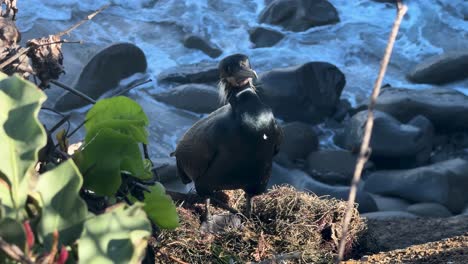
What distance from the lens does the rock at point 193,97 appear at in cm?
1145

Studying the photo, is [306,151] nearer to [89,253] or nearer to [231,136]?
[231,136]

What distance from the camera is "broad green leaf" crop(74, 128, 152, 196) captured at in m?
1.78

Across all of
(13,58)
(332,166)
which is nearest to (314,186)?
(332,166)

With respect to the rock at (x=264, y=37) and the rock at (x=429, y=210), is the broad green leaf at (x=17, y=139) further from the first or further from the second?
the rock at (x=264, y=37)

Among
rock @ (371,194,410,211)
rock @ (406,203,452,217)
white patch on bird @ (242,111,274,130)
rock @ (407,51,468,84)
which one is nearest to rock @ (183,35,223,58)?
rock @ (407,51,468,84)

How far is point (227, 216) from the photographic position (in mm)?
4863

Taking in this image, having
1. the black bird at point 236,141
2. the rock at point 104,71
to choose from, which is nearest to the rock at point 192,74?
the rock at point 104,71

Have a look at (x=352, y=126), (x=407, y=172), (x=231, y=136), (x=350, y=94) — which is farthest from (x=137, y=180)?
(x=350, y=94)

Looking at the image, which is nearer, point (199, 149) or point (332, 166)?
point (199, 149)

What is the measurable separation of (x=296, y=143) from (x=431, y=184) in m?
1.99

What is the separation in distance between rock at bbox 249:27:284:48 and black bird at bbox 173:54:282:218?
911cm

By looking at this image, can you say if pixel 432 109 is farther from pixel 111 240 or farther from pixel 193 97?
pixel 111 240

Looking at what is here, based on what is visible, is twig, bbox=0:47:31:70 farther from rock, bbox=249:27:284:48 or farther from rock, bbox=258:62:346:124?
rock, bbox=249:27:284:48

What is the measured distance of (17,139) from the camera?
56.2 inches
